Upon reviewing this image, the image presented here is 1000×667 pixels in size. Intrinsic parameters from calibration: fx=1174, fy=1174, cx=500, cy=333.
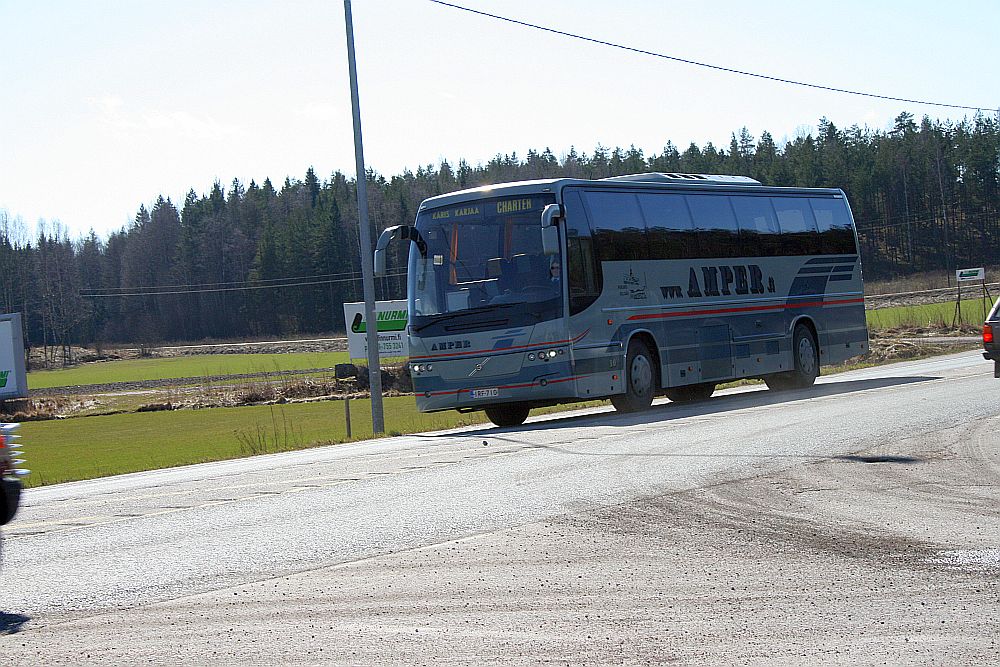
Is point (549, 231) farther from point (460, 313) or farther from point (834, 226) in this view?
point (834, 226)

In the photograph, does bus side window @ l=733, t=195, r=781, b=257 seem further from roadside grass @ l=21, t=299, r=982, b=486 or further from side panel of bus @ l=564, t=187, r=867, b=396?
roadside grass @ l=21, t=299, r=982, b=486

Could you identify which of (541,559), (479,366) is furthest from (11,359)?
(541,559)

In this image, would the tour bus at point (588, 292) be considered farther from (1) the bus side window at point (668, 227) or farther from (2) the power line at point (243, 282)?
(2) the power line at point (243, 282)

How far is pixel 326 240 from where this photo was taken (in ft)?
496

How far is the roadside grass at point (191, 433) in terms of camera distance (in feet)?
81.8

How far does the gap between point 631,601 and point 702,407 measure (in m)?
15.5

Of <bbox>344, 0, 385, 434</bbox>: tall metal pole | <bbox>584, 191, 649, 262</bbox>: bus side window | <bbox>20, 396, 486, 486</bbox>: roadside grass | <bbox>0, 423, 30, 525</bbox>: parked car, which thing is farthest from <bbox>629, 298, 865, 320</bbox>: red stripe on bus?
<bbox>0, 423, 30, 525</bbox>: parked car

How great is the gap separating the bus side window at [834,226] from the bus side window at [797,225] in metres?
0.26

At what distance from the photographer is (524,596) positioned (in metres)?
6.57

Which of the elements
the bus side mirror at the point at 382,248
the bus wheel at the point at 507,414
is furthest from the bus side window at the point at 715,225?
the bus side mirror at the point at 382,248

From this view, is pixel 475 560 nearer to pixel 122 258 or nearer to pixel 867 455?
pixel 867 455

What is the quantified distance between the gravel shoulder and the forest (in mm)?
128047

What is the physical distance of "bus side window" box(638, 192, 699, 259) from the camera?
2180 cm

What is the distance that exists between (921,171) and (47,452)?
438 feet
